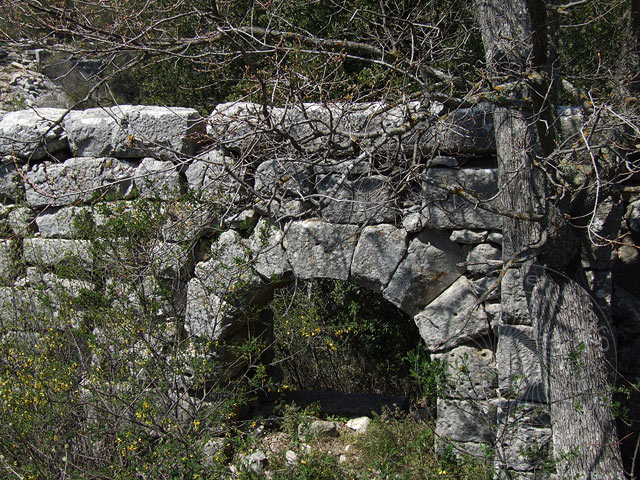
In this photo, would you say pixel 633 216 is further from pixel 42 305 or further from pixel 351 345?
pixel 42 305

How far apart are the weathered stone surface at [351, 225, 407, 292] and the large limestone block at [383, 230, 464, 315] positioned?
51 millimetres

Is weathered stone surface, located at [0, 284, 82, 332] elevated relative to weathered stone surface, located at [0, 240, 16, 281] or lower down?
lower down

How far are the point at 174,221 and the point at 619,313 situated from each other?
9.91ft

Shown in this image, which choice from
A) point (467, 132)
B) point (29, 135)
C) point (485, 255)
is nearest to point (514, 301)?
point (485, 255)

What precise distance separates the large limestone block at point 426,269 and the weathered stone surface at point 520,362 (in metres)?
0.46

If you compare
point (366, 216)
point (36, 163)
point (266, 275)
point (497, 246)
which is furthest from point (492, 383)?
point (36, 163)

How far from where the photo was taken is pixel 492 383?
379 centimetres

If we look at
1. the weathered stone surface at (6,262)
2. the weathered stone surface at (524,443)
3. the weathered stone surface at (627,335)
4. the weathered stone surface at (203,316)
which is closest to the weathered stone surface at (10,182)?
the weathered stone surface at (6,262)

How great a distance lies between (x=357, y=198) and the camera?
392 centimetres

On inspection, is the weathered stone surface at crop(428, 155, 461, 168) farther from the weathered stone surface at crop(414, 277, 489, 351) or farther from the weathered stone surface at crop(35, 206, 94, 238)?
the weathered stone surface at crop(35, 206, 94, 238)

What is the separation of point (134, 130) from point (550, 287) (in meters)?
3.00

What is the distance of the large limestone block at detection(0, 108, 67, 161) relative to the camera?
4.68m

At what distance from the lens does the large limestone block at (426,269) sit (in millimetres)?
3857

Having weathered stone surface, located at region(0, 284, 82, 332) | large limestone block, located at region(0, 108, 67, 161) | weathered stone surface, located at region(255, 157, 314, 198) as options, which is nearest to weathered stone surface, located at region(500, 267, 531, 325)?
weathered stone surface, located at region(255, 157, 314, 198)
